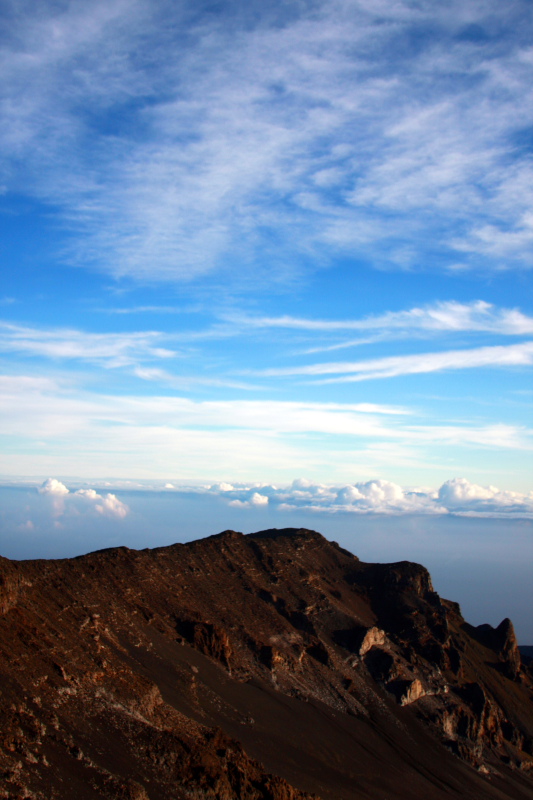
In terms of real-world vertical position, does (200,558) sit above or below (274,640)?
above

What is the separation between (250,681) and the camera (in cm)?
7656

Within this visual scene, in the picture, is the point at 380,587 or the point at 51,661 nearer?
the point at 51,661

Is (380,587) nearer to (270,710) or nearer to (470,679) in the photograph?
(470,679)

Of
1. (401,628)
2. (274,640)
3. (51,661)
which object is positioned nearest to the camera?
(51,661)

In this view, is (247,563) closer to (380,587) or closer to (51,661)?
(380,587)

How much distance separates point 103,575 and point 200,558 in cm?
2398

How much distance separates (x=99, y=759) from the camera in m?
45.3

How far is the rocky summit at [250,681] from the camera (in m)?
47.5

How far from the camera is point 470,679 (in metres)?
104

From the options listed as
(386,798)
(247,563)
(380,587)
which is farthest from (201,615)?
(380,587)

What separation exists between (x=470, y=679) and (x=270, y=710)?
49.5 metres

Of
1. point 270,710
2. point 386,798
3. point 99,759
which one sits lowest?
point 386,798

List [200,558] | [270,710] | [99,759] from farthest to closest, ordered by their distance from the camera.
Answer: [200,558] < [270,710] < [99,759]

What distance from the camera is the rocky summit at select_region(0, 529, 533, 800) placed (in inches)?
1870
